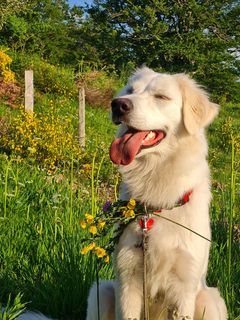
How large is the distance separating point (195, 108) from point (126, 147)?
0.52m

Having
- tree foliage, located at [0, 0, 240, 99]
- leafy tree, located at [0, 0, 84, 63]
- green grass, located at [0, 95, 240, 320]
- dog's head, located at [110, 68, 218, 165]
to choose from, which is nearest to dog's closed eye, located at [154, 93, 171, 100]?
dog's head, located at [110, 68, 218, 165]

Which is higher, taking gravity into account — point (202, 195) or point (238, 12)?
point (238, 12)

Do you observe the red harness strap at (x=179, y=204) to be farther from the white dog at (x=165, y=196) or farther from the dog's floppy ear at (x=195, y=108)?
the dog's floppy ear at (x=195, y=108)

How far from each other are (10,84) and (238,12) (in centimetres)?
1873

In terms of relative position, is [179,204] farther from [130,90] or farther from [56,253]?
[56,253]

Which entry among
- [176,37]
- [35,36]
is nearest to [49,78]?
[35,36]

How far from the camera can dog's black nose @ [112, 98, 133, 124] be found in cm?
261

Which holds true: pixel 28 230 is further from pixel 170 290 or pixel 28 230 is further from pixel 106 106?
pixel 106 106

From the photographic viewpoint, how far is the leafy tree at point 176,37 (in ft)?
84.9

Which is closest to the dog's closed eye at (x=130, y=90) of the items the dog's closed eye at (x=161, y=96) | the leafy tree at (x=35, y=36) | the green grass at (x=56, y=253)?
the dog's closed eye at (x=161, y=96)

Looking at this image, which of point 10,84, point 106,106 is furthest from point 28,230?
point 106,106

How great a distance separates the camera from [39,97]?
1327 cm

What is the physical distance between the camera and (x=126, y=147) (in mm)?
2598

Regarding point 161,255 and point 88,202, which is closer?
point 161,255
